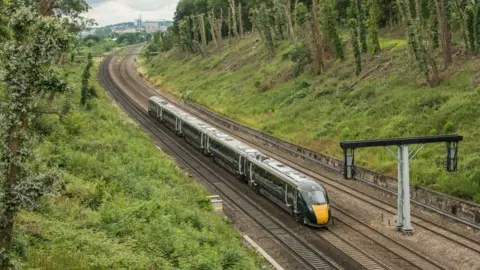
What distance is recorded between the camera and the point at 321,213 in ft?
99.2

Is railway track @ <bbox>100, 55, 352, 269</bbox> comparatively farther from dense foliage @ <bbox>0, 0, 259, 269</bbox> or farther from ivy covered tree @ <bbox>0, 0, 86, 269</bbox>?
ivy covered tree @ <bbox>0, 0, 86, 269</bbox>

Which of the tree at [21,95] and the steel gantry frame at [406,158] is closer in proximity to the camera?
the tree at [21,95]

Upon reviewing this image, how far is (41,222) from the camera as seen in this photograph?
19.7m

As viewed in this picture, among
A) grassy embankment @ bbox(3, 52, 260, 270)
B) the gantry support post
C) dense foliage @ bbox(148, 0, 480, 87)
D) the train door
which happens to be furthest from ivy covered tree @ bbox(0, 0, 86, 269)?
dense foliage @ bbox(148, 0, 480, 87)

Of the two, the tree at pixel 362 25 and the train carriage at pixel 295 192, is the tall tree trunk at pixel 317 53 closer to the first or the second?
the tree at pixel 362 25

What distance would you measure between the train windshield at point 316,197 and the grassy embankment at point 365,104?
886cm

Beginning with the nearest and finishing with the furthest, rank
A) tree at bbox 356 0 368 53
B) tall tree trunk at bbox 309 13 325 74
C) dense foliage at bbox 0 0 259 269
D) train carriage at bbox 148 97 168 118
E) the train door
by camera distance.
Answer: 1. dense foliage at bbox 0 0 259 269
2. the train door
3. tree at bbox 356 0 368 53
4. tall tree trunk at bbox 309 13 325 74
5. train carriage at bbox 148 97 168 118

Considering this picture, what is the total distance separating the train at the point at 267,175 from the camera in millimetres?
30547

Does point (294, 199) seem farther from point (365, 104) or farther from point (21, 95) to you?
point (365, 104)

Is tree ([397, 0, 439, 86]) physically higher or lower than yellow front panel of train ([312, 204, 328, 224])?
higher

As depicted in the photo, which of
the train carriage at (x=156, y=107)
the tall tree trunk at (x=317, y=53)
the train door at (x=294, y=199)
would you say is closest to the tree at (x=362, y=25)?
the tall tree trunk at (x=317, y=53)

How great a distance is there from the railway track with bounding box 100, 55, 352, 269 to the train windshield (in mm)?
2183

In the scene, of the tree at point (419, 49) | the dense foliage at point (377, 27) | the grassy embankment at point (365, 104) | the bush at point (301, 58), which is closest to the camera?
the grassy embankment at point (365, 104)

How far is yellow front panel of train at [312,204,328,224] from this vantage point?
1188 inches
